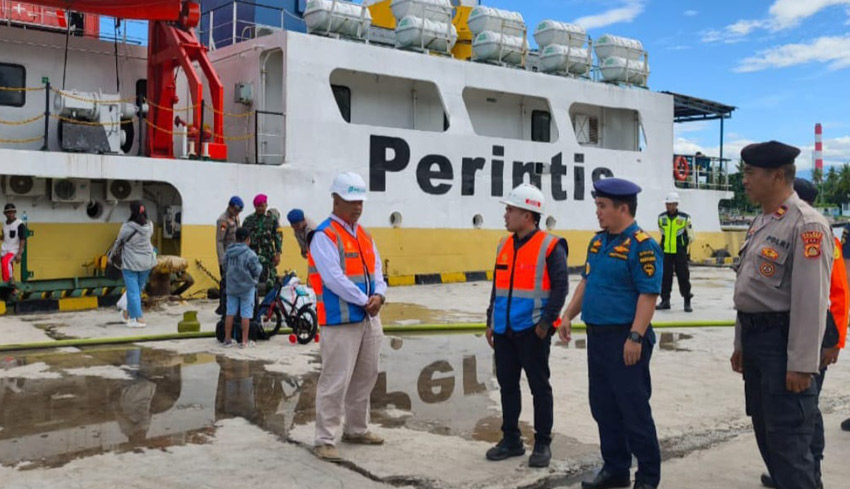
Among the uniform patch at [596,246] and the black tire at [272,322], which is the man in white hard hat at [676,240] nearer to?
the black tire at [272,322]

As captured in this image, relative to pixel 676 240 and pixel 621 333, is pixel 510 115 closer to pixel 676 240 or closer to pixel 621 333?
pixel 676 240

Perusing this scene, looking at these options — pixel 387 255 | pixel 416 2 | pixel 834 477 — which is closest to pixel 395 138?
pixel 387 255

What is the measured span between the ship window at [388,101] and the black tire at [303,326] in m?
7.32

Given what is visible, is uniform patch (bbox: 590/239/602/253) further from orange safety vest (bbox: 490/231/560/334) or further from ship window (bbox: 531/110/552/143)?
ship window (bbox: 531/110/552/143)

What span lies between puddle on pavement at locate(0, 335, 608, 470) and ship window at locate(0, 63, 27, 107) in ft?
20.4

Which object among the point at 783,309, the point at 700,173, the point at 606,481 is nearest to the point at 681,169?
the point at 700,173

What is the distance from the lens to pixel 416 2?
52.0ft

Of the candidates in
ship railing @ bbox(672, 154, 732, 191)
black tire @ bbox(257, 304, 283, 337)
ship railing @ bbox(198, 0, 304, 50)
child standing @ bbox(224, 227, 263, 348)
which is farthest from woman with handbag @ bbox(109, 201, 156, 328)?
ship railing @ bbox(672, 154, 732, 191)

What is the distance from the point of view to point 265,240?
873 cm

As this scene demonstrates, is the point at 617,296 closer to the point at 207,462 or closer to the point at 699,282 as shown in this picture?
the point at 207,462

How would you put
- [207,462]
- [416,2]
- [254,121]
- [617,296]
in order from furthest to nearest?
[416,2] → [254,121] → [207,462] → [617,296]

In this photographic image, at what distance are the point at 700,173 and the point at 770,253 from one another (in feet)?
61.3

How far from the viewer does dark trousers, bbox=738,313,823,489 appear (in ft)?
10.6

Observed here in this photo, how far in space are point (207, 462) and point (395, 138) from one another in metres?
10.8
